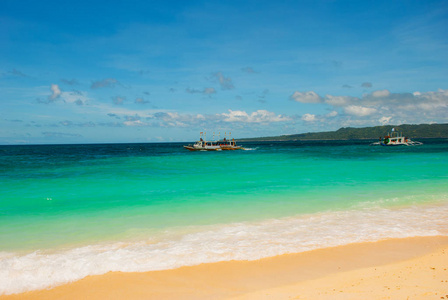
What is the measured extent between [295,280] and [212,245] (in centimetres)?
252

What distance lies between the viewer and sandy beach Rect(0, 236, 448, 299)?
5.04 metres

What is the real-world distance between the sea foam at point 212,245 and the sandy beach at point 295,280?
1.13 feet

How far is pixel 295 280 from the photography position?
561cm

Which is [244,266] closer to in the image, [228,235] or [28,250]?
[228,235]

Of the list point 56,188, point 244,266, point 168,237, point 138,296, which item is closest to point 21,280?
point 138,296

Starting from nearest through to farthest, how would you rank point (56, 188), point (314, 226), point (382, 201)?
point (314, 226), point (382, 201), point (56, 188)

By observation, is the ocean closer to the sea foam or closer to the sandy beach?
the sea foam

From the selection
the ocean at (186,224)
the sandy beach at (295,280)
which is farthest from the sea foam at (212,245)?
the sandy beach at (295,280)

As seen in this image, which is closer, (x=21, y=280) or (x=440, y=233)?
(x=21, y=280)

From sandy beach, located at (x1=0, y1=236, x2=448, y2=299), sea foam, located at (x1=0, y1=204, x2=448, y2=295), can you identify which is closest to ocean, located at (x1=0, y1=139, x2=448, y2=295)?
sea foam, located at (x1=0, y1=204, x2=448, y2=295)

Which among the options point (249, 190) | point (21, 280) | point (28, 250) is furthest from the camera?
point (249, 190)

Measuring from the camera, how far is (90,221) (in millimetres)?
10570

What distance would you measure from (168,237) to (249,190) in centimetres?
897

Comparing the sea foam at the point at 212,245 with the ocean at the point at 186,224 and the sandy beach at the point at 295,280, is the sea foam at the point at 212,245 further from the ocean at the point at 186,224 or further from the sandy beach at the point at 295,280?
the sandy beach at the point at 295,280
